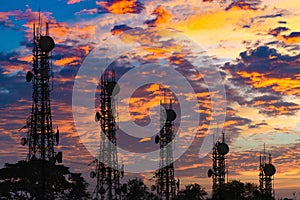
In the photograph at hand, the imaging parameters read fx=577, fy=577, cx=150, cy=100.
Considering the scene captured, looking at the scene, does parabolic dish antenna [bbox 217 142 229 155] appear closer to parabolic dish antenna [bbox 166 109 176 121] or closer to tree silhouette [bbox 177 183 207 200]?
parabolic dish antenna [bbox 166 109 176 121]

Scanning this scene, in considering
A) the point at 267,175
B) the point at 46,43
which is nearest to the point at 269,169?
the point at 267,175

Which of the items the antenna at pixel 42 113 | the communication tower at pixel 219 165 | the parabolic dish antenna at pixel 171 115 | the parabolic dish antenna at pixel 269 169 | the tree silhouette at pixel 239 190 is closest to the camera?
the antenna at pixel 42 113

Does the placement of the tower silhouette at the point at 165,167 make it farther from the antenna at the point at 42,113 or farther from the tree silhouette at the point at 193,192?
the tree silhouette at the point at 193,192

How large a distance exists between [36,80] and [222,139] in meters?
55.8

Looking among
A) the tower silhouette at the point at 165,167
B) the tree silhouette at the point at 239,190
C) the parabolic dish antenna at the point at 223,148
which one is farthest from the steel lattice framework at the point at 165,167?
the tree silhouette at the point at 239,190

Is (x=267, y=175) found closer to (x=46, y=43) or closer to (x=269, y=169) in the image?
(x=269, y=169)

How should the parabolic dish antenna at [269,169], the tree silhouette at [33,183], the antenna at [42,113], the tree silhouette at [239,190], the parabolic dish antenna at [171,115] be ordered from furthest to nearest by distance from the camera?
the tree silhouette at [239,190], the parabolic dish antenna at [269,169], the parabolic dish antenna at [171,115], the tree silhouette at [33,183], the antenna at [42,113]

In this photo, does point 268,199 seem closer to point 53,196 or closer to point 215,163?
point 215,163

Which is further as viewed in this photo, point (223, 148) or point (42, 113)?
point (223, 148)

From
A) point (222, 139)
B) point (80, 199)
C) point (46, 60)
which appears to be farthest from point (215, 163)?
point (46, 60)

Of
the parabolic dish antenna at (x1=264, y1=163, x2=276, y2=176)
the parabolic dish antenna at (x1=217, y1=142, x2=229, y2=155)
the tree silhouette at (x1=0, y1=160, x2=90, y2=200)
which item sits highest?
the parabolic dish antenna at (x1=217, y1=142, x2=229, y2=155)

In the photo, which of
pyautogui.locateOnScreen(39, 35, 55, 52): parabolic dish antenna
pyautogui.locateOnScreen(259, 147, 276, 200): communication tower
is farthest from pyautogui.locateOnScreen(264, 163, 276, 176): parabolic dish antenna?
pyautogui.locateOnScreen(39, 35, 55, 52): parabolic dish antenna

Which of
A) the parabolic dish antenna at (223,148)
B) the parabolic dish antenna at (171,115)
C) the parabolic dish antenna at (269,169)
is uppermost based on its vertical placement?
the parabolic dish antenna at (171,115)

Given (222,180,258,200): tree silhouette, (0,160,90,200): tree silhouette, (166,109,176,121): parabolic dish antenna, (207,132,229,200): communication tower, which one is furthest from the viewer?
(222,180,258,200): tree silhouette
